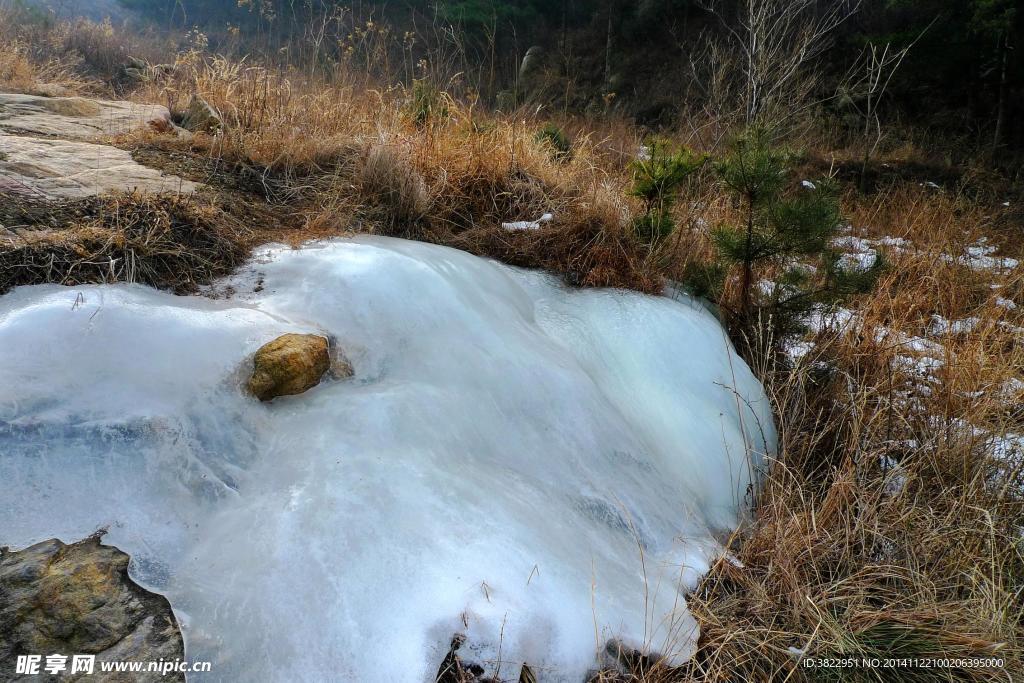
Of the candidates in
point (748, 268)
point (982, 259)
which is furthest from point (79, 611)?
point (982, 259)

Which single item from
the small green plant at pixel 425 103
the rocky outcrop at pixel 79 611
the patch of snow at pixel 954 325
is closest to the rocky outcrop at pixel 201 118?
the small green plant at pixel 425 103

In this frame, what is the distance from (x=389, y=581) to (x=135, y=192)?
1.74 meters

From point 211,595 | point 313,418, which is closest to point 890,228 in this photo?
point 313,418

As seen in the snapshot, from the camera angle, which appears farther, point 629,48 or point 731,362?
point 629,48

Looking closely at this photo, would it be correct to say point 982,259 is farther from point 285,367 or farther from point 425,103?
point 285,367

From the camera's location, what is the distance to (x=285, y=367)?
172 cm

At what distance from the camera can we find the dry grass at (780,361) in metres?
1.70

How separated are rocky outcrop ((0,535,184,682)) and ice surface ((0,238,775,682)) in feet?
0.14

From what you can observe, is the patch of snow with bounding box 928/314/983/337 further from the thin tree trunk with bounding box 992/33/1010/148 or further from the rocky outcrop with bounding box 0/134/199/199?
the thin tree trunk with bounding box 992/33/1010/148

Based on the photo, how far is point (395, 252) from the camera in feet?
7.80

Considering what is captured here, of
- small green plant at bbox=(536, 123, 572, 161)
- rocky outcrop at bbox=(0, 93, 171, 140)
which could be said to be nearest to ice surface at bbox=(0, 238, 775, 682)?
rocky outcrop at bbox=(0, 93, 171, 140)

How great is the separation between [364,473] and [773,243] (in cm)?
208

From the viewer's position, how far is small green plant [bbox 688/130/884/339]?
2.75 m

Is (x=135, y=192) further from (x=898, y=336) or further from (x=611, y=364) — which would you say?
(x=898, y=336)
